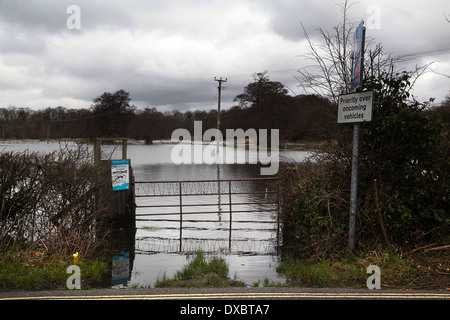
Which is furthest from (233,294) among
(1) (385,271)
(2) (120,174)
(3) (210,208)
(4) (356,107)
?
(3) (210,208)

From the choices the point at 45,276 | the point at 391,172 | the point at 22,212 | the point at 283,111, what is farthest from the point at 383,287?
the point at 283,111

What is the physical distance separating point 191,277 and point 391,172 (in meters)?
4.31

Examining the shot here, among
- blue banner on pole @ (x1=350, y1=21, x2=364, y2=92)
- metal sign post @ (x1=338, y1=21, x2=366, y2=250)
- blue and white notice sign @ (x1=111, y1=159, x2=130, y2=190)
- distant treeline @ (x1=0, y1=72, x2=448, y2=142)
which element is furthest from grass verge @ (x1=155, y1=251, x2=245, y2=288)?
distant treeline @ (x1=0, y1=72, x2=448, y2=142)

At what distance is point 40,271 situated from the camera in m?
Answer: 6.03

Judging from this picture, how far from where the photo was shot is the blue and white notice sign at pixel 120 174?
470 inches

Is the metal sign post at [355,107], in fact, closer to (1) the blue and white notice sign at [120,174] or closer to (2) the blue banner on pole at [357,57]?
(2) the blue banner on pole at [357,57]

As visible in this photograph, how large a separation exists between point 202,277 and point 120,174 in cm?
653

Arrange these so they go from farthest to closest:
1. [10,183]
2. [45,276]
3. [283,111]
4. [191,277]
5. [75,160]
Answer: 1. [283,111]
2. [75,160]
3. [10,183]
4. [191,277]
5. [45,276]

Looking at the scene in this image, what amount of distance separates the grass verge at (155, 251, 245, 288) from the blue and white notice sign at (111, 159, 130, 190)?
5.25m

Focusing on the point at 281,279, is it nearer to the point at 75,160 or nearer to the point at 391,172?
the point at 391,172

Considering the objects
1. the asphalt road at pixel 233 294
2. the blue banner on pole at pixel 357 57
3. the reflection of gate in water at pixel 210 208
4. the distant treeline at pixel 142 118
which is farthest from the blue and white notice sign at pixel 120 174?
the distant treeline at pixel 142 118

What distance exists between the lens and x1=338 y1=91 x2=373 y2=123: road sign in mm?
6453

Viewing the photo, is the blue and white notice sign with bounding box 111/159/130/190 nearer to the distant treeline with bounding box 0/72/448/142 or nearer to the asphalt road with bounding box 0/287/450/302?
the asphalt road with bounding box 0/287/450/302

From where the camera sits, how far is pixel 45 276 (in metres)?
6.00
